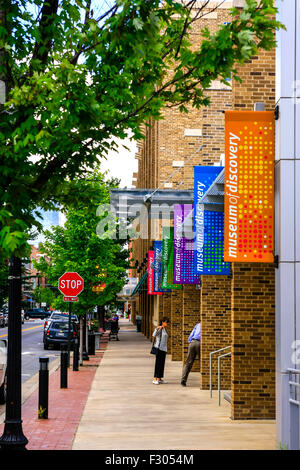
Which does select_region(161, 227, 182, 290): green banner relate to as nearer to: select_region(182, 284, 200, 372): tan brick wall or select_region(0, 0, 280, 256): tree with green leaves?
select_region(182, 284, 200, 372): tan brick wall

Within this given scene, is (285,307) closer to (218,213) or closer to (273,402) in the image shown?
(273,402)

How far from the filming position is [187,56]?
25.1 feet

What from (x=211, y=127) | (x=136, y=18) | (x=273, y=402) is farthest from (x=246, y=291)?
(x=211, y=127)

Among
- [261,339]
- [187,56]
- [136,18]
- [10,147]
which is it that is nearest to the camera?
[136,18]

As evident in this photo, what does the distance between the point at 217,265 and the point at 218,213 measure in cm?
111

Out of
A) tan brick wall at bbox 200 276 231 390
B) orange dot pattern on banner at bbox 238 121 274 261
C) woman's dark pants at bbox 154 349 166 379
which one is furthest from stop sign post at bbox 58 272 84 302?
orange dot pattern on banner at bbox 238 121 274 261

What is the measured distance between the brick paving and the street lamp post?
2.76 feet

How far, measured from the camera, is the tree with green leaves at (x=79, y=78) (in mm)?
6812

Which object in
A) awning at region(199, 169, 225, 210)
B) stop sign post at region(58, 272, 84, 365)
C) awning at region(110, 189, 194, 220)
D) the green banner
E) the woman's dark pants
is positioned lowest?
the woman's dark pants

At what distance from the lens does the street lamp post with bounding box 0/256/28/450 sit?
8.69 metres

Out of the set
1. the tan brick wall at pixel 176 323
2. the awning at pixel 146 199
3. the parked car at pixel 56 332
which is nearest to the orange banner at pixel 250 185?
the awning at pixel 146 199

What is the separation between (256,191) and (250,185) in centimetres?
12
